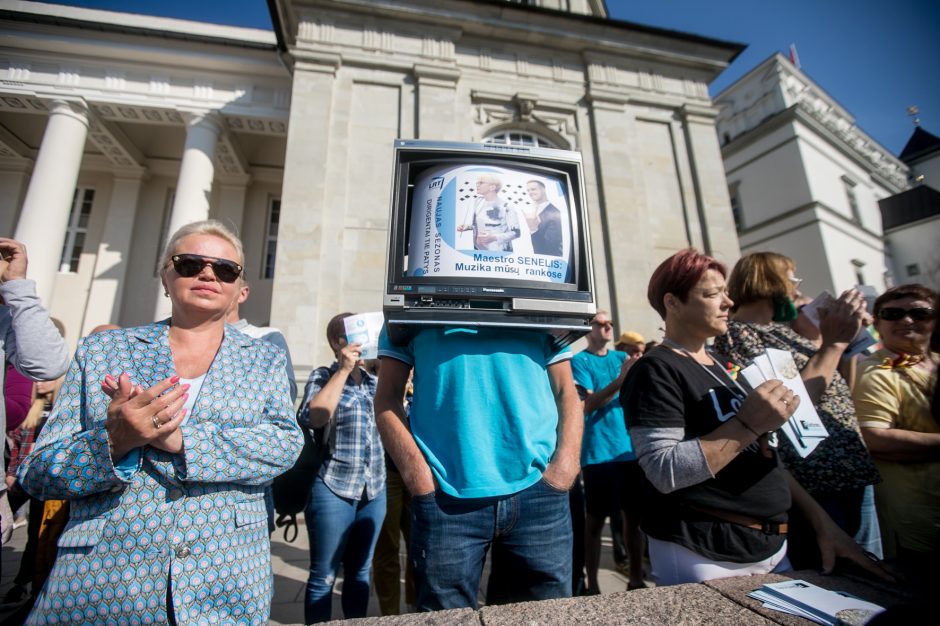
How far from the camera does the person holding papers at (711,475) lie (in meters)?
1.52

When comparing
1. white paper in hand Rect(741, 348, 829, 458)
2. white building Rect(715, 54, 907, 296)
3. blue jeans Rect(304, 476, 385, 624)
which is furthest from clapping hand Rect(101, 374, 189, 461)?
white building Rect(715, 54, 907, 296)

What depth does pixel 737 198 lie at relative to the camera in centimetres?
2242

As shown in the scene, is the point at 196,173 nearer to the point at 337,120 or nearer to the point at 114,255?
the point at 337,120

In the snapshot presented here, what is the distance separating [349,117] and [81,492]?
9.88 m

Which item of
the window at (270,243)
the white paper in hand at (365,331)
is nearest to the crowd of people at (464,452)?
the white paper in hand at (365,331)

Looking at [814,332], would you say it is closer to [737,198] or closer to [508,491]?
[508,491]

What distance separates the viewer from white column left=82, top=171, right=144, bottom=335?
12.9m

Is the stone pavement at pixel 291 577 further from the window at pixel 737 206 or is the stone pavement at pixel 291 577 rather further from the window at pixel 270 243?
the window at pixel 737 206

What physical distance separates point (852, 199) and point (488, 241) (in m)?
27.9

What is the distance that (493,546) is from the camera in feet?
4.99

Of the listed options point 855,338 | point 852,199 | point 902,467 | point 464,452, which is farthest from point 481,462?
point 852,199

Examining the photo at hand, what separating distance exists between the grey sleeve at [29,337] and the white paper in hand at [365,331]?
1.40 metres

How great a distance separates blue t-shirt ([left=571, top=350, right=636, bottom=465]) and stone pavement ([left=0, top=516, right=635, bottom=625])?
1007mm

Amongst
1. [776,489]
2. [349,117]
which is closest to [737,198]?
[349,117]
